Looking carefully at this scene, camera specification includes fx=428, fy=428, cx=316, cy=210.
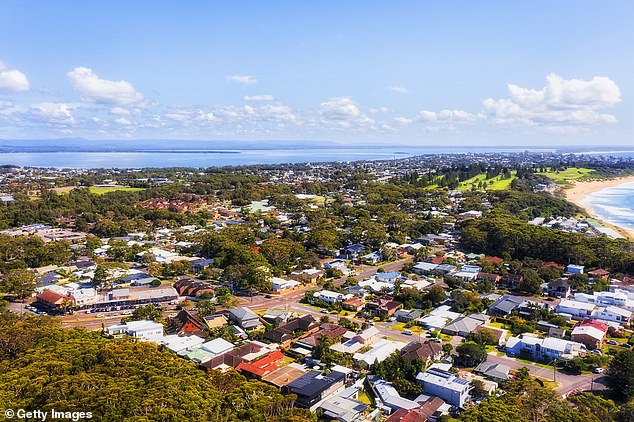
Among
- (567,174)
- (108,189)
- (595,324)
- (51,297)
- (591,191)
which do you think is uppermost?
(567,174)

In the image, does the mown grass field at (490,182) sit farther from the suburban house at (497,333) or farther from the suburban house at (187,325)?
the suburban house at (187,325)

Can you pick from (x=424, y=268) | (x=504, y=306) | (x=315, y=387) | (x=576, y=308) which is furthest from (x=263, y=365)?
(x=424, y=268)

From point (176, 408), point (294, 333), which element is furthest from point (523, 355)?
point (176, 408)

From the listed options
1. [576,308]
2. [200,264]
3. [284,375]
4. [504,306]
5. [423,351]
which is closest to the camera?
[284,375]

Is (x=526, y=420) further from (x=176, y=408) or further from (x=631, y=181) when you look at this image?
(x=631, y=181)

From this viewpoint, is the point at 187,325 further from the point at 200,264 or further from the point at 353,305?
the point at 200,264

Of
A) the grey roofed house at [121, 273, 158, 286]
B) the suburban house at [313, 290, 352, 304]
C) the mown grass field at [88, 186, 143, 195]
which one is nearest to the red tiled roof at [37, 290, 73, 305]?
the grey roofed house at [121, 273, 158, 286]

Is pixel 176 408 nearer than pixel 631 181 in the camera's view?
Yes
